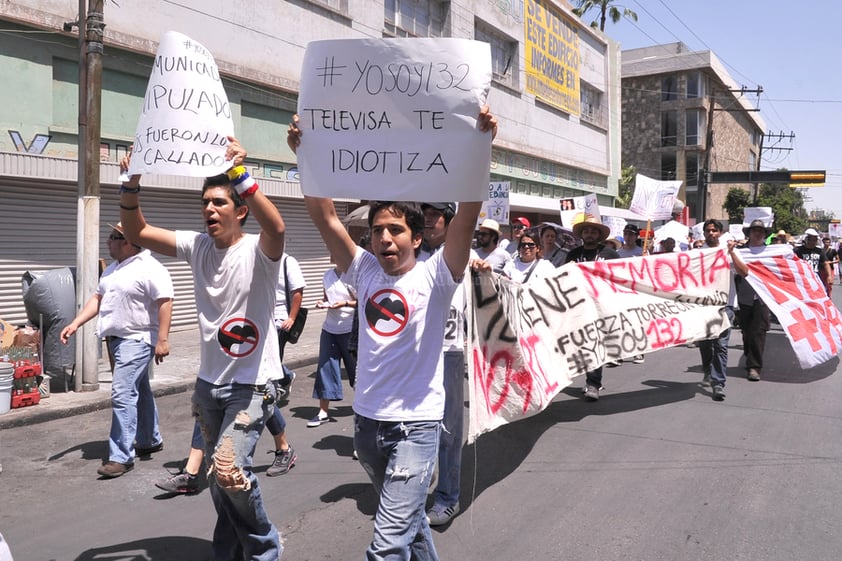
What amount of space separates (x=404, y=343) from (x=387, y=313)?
144 mm

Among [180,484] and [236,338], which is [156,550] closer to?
[180,484]

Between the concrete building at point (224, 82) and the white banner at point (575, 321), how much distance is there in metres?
6.31

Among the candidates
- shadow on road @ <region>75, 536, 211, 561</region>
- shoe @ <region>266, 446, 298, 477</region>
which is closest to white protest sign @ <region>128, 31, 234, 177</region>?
shadow on road @ <region>75, 536, 211, 561</region>

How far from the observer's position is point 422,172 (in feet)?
9.91

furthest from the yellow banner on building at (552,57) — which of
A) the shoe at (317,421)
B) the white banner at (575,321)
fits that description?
the shoe at (317,421)

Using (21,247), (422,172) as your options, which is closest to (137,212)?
(422,172)

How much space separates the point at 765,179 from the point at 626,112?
16.6 meters

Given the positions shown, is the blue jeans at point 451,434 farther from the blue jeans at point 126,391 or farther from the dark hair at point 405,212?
the blue jeans at point 126,391

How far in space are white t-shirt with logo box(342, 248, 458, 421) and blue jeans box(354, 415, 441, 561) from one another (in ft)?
0.20

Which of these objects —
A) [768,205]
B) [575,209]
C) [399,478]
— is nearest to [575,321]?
[399,478]

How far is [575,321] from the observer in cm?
696

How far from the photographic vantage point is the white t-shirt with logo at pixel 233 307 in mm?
3459

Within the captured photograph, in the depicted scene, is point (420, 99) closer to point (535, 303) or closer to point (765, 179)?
point (535, 303)

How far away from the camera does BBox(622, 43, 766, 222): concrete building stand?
56406mm
